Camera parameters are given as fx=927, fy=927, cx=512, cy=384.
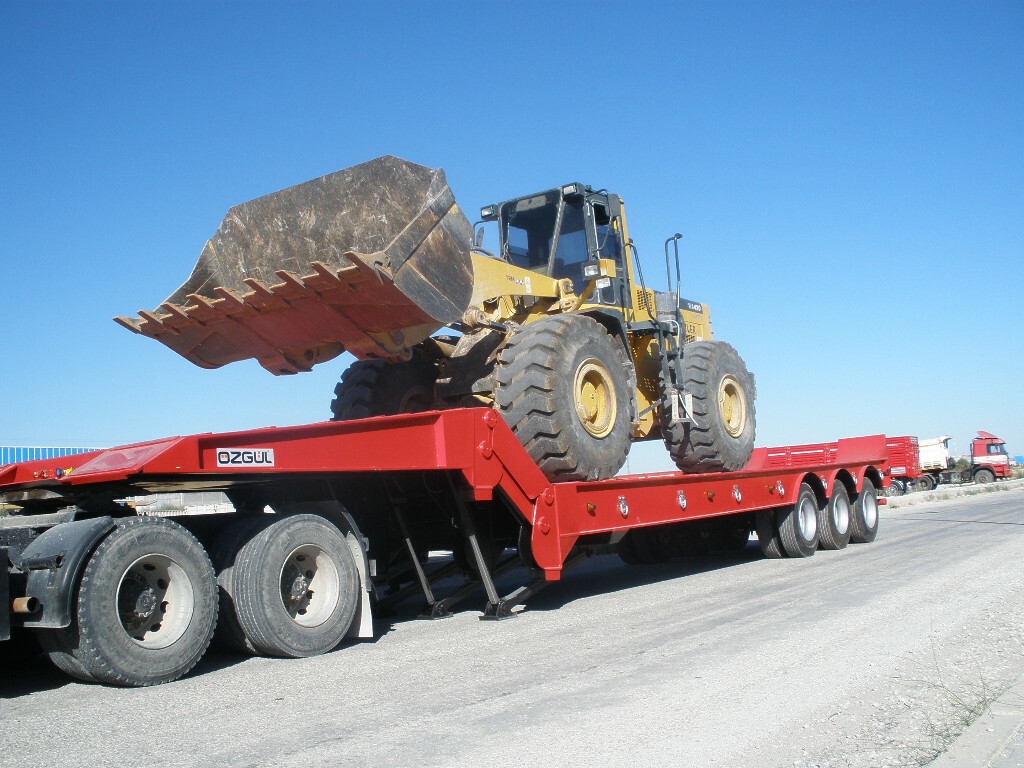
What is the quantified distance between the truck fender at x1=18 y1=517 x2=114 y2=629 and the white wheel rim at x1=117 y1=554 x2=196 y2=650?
0.27 metres

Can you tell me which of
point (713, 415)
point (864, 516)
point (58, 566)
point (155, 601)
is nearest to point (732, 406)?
point (713, 415)

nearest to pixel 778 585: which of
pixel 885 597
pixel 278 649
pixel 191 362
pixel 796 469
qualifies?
pixel 885 597

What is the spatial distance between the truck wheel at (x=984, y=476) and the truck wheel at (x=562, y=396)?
143 ft

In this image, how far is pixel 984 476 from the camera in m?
46.2

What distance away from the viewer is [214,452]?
574 cm

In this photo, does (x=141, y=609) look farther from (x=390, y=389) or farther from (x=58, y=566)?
(x=390, y=389)

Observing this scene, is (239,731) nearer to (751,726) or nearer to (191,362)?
(751,726)

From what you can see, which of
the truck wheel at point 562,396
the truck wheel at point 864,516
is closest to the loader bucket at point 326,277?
the truck wheel at point 562,396

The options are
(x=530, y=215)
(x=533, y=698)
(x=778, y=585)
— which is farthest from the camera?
(x=530, y=215)

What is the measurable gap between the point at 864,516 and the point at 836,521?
1.21 meters

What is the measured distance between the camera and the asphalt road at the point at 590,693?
4145mm

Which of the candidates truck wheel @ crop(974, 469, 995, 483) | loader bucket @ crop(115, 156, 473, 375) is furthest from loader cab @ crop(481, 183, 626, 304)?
truck wheel @ crop(974, 469, 995, 483)

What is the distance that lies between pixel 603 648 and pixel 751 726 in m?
2.04

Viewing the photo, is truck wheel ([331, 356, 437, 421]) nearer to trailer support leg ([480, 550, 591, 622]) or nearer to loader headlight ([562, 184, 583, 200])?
trailer support leg ([480, 550, 591, 622])
